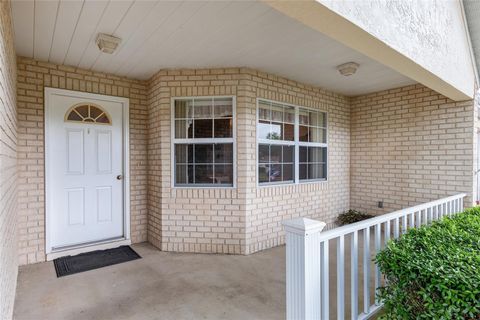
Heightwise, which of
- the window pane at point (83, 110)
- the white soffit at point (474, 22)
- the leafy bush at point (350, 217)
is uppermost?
the white soffit at point (474, 22)

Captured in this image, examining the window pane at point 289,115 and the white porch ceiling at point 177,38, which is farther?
the window pane at point 289,115

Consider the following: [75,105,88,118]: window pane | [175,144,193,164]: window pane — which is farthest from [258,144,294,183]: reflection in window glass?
[75,105,88,118]: window pane

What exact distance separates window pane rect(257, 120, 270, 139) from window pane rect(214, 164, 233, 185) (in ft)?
2.22

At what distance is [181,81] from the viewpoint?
3752 millimetres

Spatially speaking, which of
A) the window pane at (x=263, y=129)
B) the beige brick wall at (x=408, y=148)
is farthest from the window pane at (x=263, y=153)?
the beige brick wall at (x=408, y=148)

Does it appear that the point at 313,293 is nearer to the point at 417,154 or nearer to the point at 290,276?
the point at 290,276

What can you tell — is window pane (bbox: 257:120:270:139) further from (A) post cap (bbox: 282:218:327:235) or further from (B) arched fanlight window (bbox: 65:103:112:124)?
(A) post cap (bbox: 282:218:327:235)

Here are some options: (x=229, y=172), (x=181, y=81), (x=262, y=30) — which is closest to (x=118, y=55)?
(x=181, y=81)

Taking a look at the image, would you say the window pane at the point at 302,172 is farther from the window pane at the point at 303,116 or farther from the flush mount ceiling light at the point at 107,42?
the flush mount ceiling light at the point at 107,42

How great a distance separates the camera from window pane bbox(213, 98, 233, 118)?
12.3 feet

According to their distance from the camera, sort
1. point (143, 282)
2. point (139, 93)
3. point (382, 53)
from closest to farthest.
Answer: point (382, 53), point (143, 282), point (139, 93)

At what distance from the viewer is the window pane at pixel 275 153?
13.4ft

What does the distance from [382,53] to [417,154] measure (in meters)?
3.06

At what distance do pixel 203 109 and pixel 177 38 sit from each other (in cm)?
119
